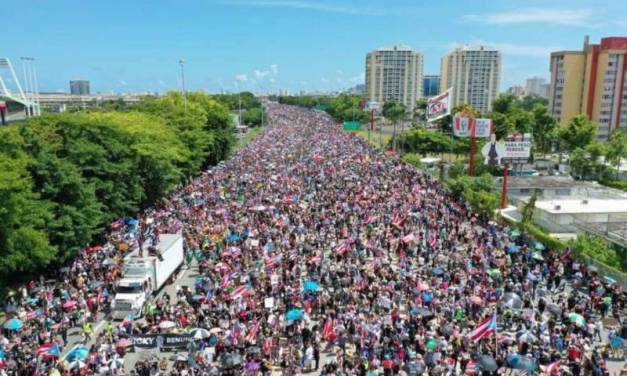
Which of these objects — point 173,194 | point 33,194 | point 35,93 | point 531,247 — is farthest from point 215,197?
point 35,93

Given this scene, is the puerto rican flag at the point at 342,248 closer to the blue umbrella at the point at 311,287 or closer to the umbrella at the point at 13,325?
the blue umbrella at the point at 311,287

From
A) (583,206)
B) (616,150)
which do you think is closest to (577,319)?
(583,206)

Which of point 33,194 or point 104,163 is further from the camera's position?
point 104,163

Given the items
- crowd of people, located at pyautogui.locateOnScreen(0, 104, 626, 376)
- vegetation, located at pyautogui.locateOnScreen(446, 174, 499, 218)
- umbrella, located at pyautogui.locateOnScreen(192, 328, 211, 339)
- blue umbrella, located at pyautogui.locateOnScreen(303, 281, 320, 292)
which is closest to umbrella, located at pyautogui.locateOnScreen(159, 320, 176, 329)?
crowd of people, located at pyautogui.locateOnScreen(0, 104, 626, 376)

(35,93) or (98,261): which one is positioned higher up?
(35,93)

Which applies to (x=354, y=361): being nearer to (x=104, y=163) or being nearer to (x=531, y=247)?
(x=531, y=247)

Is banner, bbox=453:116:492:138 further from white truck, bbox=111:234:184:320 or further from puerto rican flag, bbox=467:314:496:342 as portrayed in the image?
puerto rican flag, bbox=467:314:496:342

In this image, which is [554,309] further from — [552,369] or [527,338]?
[552,369]
